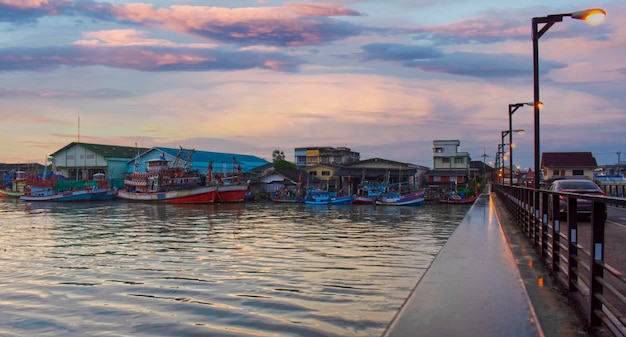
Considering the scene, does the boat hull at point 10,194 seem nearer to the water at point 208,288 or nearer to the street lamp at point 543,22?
the water at point 208,288

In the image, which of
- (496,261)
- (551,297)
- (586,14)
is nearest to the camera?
(551,297)

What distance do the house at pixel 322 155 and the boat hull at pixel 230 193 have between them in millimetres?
21099

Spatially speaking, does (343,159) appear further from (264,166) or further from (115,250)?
(115,250)

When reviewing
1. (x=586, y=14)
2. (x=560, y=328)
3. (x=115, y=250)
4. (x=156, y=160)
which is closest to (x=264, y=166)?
(x=156, y=160)

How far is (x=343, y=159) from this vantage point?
94.8 metres

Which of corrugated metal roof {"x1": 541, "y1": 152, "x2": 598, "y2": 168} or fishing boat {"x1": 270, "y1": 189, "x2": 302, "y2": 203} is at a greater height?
corrugated metal roof {"x1": 541, "y1": 152, "x2": 598, "y2": 168}

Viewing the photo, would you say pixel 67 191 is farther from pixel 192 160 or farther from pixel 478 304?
pixel 478 304

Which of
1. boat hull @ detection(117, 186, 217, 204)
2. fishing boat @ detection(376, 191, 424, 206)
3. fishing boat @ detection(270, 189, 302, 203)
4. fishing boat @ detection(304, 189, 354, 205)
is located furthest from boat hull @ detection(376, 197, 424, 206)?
boat hull @ detection(117, 186, 217, 204)

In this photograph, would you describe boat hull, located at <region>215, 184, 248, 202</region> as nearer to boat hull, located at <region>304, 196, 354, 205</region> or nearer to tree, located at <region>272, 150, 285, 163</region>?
boat hull, located at <region>304, 196, 354, 205</region>

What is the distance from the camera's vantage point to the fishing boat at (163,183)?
75.8 meters

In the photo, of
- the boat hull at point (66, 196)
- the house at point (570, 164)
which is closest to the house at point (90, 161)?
the boat hull at point (66, 196)

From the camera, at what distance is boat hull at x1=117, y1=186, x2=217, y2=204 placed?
239 ft

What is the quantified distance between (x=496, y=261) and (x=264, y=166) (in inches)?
3457

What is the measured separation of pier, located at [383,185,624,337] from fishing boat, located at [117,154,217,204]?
67836mm
